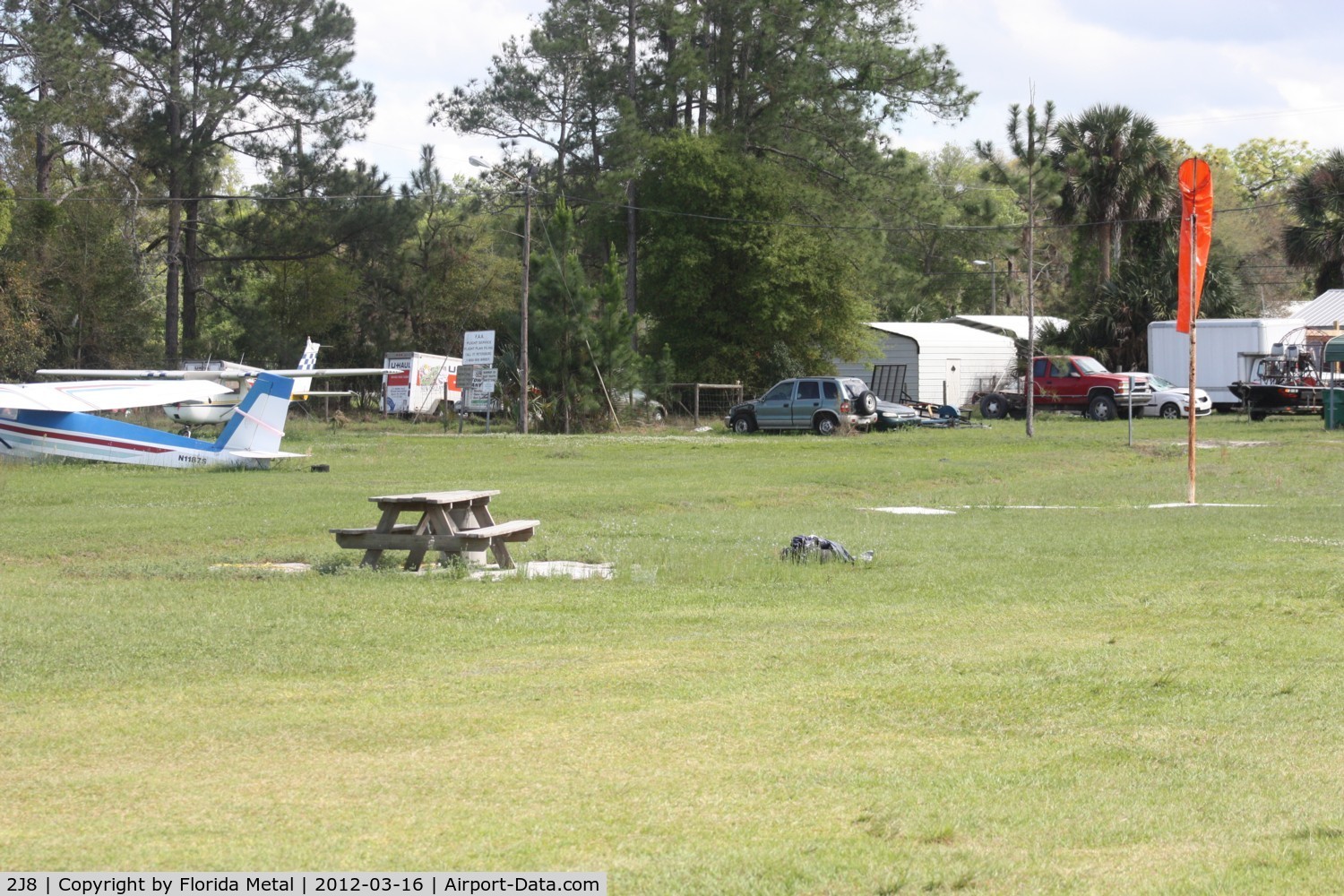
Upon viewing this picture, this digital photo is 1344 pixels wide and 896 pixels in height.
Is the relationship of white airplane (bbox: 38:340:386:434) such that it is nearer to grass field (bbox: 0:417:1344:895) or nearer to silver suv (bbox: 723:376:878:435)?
silver suv (bbox: 723:376:878:435)

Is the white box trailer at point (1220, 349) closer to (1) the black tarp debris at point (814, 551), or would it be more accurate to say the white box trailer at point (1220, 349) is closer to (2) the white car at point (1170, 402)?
(2) the white car at point (1170, 402)

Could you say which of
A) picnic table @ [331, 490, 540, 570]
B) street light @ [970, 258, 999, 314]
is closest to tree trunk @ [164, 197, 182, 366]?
street light @ [970, 258, 999, 314]

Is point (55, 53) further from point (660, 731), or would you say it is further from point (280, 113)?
point (660, 731)

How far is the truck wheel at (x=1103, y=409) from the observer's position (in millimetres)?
47562

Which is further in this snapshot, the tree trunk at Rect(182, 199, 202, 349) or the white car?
the tree trunk at Rect(182, 199, 202, 349)


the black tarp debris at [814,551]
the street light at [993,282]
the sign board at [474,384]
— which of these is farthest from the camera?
the street light at [993,282]

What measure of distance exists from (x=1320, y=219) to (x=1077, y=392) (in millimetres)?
15559

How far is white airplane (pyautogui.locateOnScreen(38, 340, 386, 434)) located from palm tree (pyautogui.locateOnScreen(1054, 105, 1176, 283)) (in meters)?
30.2

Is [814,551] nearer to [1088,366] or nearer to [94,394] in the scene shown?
[94,394]

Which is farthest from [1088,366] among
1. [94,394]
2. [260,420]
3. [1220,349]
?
[94,394]

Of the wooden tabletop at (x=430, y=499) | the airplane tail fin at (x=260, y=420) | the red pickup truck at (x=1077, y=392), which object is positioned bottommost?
the wooden tabletop at (x=430, y=499)

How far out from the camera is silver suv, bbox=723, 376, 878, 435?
136 feet

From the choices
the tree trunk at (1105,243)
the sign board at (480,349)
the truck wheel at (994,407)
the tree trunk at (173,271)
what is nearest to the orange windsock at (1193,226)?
the sign board at (480,349)

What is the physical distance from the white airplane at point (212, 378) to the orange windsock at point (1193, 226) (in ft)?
59.0
